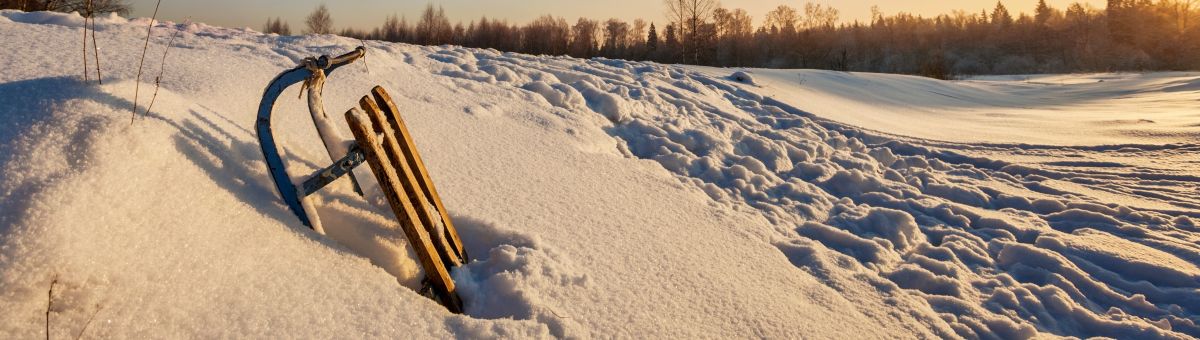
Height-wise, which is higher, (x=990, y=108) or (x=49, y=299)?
(x=990, y=108)

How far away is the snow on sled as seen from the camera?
6.05 ft

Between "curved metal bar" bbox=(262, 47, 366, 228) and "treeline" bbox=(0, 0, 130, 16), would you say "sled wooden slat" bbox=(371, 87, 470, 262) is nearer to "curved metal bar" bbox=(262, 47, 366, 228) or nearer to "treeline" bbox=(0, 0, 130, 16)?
"curved metal bar" bbox=(262, 47, 366, 228)

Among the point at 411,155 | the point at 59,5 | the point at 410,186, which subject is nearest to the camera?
the point at 410,186

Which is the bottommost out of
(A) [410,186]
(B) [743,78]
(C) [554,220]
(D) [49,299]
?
(C) [554,220]

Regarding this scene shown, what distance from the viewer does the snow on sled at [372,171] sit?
6.05ft

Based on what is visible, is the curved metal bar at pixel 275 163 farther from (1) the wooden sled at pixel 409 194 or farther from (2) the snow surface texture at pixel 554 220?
(1) the wooden sled at pixel 409 194

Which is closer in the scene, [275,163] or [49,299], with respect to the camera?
[49,299]

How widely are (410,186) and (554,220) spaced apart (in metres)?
0.82

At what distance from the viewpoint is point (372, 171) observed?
1949 millimetres

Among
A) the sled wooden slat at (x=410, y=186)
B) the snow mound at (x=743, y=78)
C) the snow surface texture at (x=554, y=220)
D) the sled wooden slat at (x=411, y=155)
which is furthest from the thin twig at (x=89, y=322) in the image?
the snow mound at (x=743, y=78)

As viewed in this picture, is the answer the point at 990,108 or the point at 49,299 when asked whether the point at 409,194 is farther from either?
the point at 990,108

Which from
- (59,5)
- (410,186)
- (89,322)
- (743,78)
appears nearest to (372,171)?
(410,186)

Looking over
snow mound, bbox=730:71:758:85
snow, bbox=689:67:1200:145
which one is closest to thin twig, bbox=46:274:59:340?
snow, bbox=689:67:1200:145

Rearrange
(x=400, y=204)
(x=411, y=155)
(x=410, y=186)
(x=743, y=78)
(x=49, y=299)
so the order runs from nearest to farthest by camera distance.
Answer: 1. (x=49, y=299)
2. (x=400, y=204)
3. (x=410, y=186)
4. (x=411, y=155)
5. (x=743, y=78)
